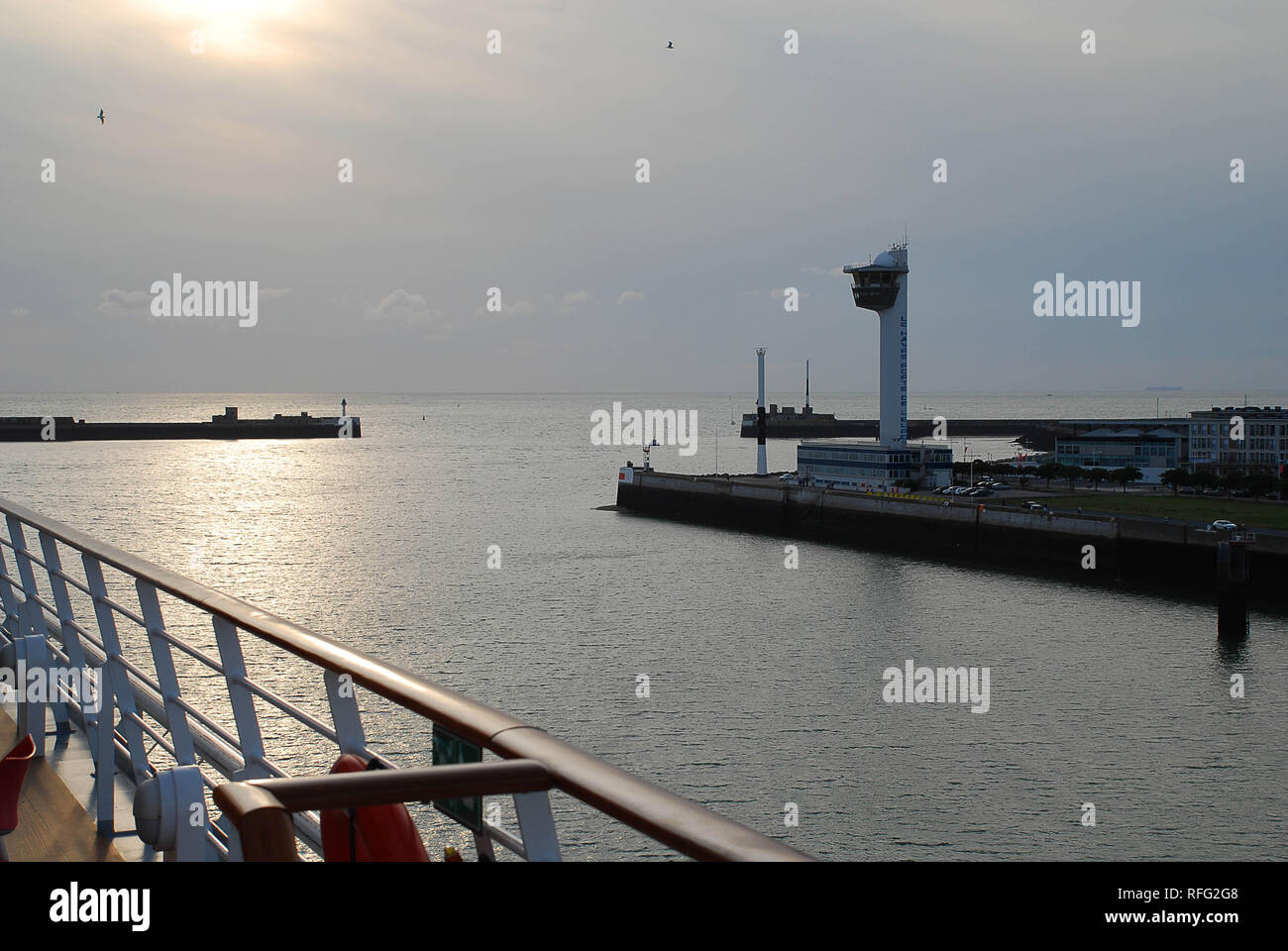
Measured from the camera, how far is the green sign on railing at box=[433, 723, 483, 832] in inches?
75.4

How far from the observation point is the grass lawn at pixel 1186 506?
158ft

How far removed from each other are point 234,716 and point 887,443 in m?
70.6

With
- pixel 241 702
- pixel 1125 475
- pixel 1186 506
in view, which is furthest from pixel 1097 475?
pixel 241 702

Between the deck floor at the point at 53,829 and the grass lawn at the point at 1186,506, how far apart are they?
47685mm

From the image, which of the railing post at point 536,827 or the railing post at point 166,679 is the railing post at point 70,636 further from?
the railing post at point 536,827

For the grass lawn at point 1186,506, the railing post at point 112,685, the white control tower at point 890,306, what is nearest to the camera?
the railing post at point 112,685

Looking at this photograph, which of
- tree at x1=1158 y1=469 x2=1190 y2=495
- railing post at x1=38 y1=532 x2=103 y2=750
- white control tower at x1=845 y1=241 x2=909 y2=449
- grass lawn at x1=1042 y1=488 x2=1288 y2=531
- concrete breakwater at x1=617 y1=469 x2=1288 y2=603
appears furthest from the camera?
white control tower at x1=845 y1=241 x2=909 y2=449

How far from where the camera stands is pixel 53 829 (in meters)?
4.36

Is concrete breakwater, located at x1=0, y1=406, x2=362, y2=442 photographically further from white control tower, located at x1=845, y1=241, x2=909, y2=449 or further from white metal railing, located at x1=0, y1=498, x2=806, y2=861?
white metal railing, located at x1=0, y1=498, x2=806, y2=861

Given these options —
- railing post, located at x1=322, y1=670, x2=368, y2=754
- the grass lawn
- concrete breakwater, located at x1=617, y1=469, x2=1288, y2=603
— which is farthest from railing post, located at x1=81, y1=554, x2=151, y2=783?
the grass lawn

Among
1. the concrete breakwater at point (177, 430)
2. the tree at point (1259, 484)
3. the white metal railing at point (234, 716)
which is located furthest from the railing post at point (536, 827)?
the concrete breakwater at point (177, 430)

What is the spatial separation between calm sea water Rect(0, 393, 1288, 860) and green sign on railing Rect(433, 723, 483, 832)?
13.9 metres
